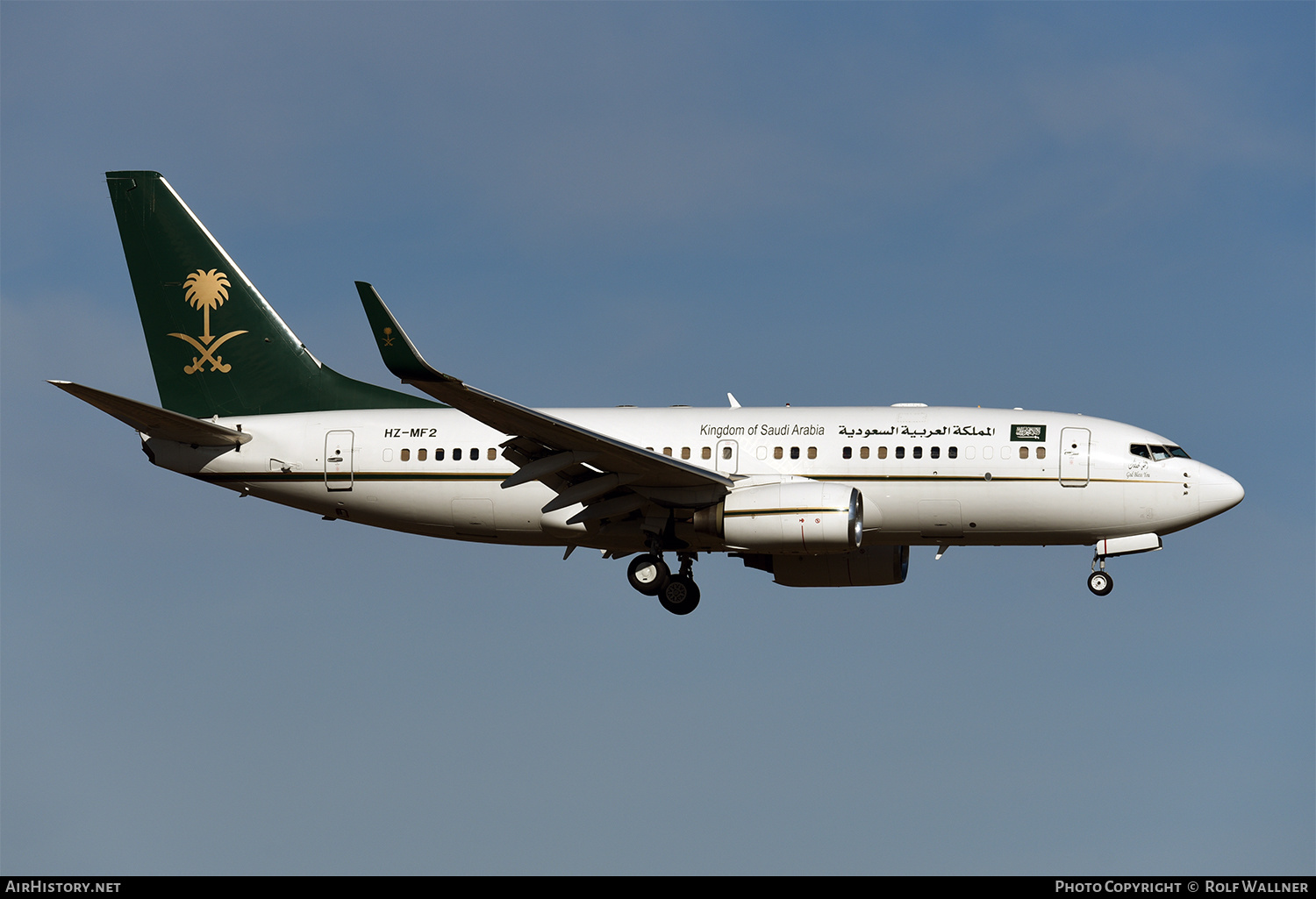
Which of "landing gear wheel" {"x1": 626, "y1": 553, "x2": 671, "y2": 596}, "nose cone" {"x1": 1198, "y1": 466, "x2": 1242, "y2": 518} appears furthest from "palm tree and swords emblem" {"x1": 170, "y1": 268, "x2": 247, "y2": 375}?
"nose cone" {"x1": 1198, "y1": 466, "x2": 1242, "y2": 518}

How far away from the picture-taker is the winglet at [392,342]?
99.8 ft

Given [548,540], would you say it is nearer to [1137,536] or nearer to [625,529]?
[625,529]

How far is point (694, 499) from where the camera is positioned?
37.7 m

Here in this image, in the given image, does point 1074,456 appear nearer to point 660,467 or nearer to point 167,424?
point 660,467

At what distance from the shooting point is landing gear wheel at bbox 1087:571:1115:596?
124 ft

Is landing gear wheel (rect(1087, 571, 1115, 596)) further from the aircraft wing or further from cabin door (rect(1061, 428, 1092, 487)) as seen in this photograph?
the aircraft wing

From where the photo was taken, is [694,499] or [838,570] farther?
[838,570]

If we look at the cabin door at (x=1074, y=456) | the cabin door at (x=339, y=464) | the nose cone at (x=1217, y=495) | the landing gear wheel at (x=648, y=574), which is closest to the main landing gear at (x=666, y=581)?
the landing gear wheel at (x=648, y=574)

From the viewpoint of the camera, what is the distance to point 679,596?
39750 mm

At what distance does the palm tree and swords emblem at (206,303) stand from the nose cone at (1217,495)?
1025 inches

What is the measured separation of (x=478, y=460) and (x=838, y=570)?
996 centimetres

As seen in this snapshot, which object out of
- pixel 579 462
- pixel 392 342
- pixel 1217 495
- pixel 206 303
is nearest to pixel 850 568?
pixel 579 462

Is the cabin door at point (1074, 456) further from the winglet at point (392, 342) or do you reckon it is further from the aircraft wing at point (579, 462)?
the winglet at point (392, 342)
